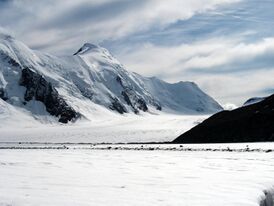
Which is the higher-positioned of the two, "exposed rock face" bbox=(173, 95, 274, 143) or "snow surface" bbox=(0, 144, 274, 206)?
"snow surface" bbox=(0, 144, 274, 206)

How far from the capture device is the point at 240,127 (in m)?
64.9

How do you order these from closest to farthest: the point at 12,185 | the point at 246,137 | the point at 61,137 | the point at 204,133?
1. the point at 12,185
2. the point at 246,137
3. the point at 204,133
4. the point at 61,137

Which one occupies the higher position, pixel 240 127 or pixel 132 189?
pixel 132 189

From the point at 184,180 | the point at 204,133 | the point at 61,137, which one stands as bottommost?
the point at 61,137

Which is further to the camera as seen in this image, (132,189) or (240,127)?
(240,127)

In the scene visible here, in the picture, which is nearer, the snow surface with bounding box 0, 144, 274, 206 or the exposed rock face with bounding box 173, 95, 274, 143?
the snow surface with bounding box 0, 144, 274, 206

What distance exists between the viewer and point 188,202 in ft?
32.8

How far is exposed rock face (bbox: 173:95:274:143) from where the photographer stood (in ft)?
200

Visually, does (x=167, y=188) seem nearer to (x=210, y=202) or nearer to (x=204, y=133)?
(x=210, y=202)

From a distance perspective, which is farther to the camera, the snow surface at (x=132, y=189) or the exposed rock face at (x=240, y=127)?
the exposed rock face at (x=240, y=127)

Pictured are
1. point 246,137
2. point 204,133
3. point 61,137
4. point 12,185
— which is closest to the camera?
point 12,185

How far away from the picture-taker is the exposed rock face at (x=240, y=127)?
200 ft

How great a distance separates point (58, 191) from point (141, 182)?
3.34 metres

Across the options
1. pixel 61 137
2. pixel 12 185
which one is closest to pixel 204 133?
pixel 61 137
